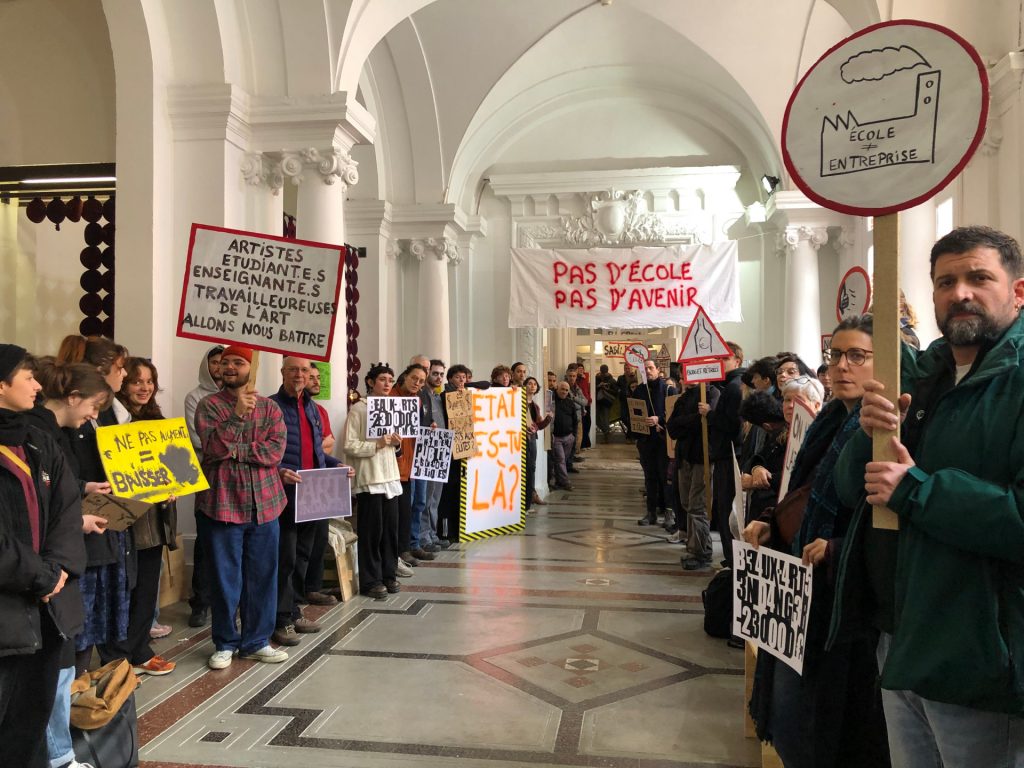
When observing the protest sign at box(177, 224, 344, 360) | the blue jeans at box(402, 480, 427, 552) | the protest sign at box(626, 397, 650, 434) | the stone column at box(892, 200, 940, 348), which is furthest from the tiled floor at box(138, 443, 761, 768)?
the stone column at box(892, 200, 940, 348)

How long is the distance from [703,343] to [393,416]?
2.88m

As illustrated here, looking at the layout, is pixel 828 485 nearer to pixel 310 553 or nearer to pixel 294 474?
pixel 294 474

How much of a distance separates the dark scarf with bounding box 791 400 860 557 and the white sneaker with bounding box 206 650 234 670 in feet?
11.1

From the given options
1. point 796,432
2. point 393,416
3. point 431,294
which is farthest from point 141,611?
point 431,294

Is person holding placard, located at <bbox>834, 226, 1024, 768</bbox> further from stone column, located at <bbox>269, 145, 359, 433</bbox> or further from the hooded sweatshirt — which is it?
stone column, located at <bbox>269, 145, 359, 433</bbox>

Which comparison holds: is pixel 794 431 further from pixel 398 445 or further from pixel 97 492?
pixel 398 445

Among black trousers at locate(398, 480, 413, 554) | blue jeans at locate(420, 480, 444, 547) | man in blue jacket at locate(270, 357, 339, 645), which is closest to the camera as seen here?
man in blue jacket at locate(270, 357, 339, 645)

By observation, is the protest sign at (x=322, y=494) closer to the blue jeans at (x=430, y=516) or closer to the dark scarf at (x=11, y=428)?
the blue jeans at (x=430, y=516)

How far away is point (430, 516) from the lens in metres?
7.70

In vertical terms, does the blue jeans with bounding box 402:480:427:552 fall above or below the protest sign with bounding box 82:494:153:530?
below

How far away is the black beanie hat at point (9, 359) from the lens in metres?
2.57

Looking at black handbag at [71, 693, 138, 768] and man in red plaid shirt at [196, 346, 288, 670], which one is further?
man in red plaid shirt at [196, 346, 288, 670]

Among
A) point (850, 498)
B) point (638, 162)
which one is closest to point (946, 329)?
point (850, 498)

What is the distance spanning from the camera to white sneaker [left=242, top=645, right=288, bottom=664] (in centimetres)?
457
